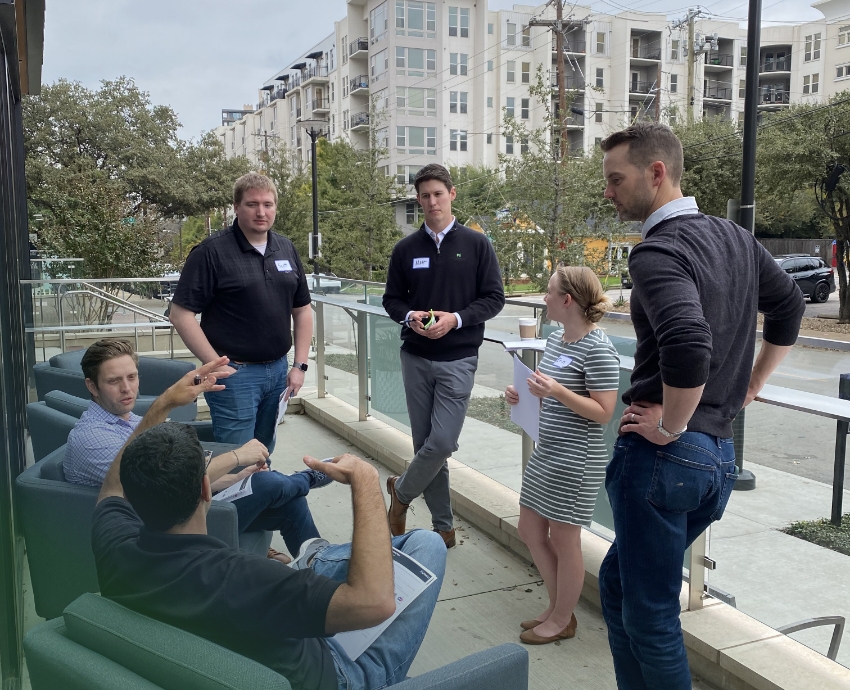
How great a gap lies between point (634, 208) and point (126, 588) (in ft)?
5.42

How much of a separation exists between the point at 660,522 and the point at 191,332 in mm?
2540

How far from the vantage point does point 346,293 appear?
27.0 ft

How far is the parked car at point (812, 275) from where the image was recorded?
29.2m

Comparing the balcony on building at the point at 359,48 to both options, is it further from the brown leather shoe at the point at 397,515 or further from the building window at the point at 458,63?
the brown leather shoe at the point at 397,515

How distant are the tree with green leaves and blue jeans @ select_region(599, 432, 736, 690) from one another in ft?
72.4

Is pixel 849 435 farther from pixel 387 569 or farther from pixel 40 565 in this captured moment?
pixel 40 565

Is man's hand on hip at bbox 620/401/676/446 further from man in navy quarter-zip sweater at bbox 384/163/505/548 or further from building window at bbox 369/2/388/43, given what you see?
building window at bbox 369/2/388/43

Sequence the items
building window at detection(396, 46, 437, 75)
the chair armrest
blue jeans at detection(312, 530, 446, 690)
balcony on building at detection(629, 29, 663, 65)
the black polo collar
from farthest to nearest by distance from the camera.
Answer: balcony on building at detection(629, 29, 663, 65)
building window at detection(396, 46, 437, 75)
the black polo collar
blue jeans at detection(312, 530, 446, 690)
the chair armrest

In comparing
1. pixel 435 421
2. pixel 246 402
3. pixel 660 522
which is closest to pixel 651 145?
pixel 660 522

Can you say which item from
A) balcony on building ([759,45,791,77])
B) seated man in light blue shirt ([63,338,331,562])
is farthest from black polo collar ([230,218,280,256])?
balcony on building ([759,45,791,77])

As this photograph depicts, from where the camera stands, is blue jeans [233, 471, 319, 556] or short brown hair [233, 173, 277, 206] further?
short brown hair [233, 173, 277, 206]

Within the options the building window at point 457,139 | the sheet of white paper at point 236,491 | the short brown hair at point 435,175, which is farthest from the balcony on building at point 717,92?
the sheet of white paper at point 236,491

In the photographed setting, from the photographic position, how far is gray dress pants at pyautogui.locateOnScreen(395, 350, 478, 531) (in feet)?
13.1

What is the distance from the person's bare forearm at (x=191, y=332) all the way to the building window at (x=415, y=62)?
57.5 meters
